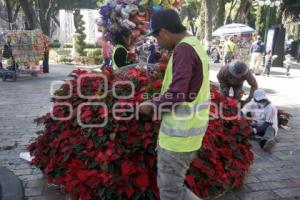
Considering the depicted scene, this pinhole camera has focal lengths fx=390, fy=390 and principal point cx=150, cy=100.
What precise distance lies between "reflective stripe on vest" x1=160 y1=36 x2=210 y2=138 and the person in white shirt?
3406 mm

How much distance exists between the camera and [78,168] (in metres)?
3.73

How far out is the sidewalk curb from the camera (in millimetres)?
4094

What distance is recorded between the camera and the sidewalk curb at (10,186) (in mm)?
4094

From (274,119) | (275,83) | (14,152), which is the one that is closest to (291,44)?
(275,83)

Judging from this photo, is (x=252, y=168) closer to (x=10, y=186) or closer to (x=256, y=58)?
(x=10, y=186)

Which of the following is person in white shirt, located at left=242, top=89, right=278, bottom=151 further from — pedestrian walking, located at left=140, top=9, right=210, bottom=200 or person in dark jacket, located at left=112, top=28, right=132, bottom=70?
pedestrian walking, located at left=140, top=9, right=210, bottom=200

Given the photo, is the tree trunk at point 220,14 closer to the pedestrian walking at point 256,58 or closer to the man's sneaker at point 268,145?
the pedestrian walking at point 256,58

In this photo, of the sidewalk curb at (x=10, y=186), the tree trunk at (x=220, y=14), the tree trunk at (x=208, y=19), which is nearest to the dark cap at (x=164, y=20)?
the sidewalk curb at (x=10, y=186)

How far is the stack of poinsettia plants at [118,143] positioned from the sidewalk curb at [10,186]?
309 millimetres

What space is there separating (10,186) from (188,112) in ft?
8.35

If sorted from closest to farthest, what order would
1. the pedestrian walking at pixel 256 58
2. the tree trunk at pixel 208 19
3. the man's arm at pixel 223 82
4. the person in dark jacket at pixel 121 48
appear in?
Answer: the person in dark jacket at pixel 121 48 < the man's arm at pixel 223 82 < the pedestrian walking at pixel 256 58 < the tree trunk at pixel 208 19

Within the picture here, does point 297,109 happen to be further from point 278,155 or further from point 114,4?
point 114,4

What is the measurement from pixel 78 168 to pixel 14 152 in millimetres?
2295

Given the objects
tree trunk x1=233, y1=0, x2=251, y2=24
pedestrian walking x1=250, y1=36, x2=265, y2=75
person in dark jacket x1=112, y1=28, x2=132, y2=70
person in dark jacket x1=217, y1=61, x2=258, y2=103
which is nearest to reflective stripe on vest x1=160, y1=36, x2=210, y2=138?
person in dark jacket x1=112, y1=28, x2=132, y2=70
